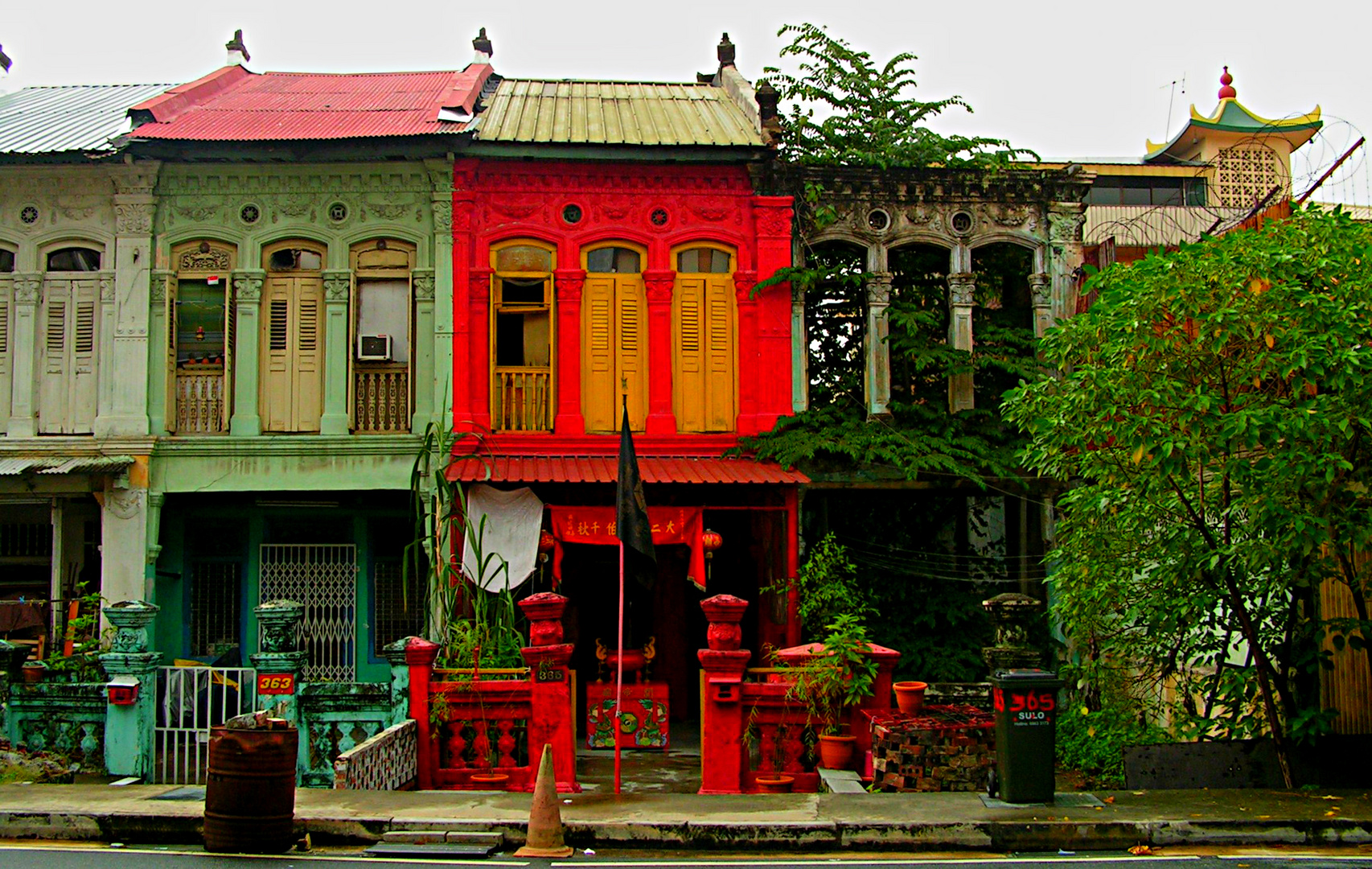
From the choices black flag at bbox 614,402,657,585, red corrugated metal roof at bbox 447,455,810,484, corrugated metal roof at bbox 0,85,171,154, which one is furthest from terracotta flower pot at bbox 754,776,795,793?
corrugated metal roof at bbox 0,85,171,154

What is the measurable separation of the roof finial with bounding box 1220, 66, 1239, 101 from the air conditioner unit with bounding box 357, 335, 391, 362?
22.3 meters

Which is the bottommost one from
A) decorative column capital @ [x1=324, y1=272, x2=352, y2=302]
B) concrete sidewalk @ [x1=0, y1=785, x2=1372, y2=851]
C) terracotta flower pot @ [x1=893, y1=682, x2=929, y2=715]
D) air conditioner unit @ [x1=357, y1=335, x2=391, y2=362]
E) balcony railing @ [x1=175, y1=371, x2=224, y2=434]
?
concrete sidewalk @ [x1=0, y1=785, x2=1372, y2=851]

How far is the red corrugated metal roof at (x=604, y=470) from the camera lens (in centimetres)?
1568

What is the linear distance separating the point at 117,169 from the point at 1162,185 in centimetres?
2175

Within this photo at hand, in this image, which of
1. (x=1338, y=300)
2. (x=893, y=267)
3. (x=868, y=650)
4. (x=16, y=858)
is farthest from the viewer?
(x=893, y=267)

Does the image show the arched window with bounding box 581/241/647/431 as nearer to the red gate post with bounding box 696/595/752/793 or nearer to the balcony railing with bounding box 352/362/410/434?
the balcony railing with bounding box 352/362/410/434

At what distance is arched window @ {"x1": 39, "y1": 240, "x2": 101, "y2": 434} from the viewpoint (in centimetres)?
1694

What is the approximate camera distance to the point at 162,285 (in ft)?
55.7

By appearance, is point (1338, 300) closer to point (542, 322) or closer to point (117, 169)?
point (542, 322)

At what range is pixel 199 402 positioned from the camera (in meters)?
17.0

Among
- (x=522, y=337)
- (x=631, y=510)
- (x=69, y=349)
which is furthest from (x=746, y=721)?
(x=69, y=349)

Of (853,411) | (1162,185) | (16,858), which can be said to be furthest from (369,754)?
(1162,185)

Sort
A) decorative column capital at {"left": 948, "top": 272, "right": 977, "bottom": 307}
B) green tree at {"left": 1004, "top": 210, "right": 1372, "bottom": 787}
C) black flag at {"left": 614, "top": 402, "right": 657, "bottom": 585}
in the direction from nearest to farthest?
green tree at {"left": 1004, "top": 210, "right": 1372, "bottom": 787}
black flag at {"left": 614, "top": 402, "right": 657, "bottom": 585}
decorative column capital at {"left": 948, "top": 272, "right": 977, "bottom": 307}

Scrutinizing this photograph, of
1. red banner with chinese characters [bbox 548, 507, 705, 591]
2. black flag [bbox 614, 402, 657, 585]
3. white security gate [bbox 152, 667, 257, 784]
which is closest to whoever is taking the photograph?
black flag [bbox 614, 402, 657, 585]
